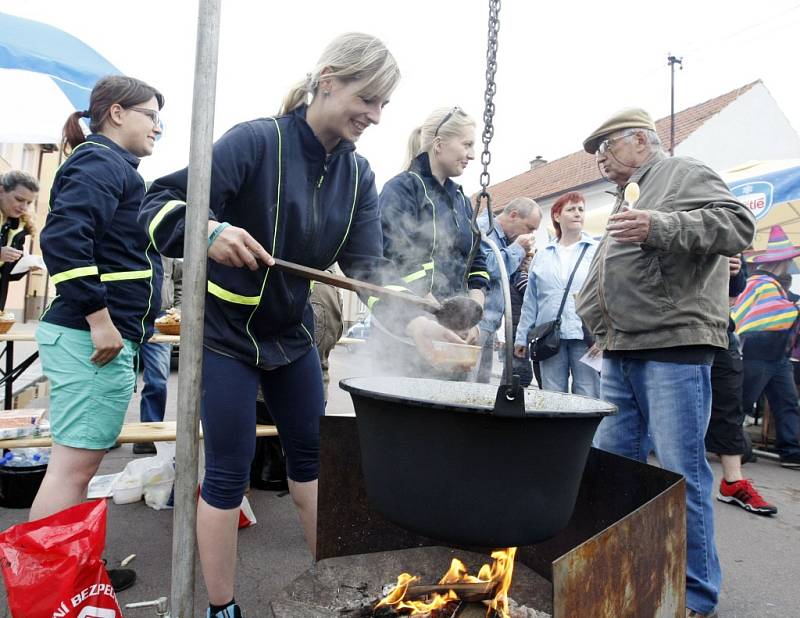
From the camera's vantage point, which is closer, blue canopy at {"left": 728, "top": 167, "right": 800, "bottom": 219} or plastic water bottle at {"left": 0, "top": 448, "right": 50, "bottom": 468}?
plastic water bottle at {"left": 0, "top": 448, "right": 50, "bottom": 468}

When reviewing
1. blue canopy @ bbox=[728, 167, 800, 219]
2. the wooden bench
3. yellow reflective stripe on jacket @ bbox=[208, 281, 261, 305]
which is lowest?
the wooden bench

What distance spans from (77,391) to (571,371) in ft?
10.7

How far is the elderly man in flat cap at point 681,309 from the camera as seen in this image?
1.98 meters

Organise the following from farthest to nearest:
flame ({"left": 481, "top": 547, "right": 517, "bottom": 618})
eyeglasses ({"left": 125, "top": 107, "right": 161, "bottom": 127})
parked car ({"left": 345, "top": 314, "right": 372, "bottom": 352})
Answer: parked car ({"left": 345, "top": 314, "right": 372, "bottom": 352})
eyeglasses ({"left": 125, "top": 107, "right": 161, "bottom": 127})
flame ({"left": 481, "top": 547, "right": 517, "bottom": 618})

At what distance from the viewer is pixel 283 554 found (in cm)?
274

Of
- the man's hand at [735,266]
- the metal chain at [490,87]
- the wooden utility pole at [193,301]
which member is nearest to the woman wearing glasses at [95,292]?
the wooden utility pole at [193,301]

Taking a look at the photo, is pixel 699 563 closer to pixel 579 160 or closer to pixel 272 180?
pixel 272 180

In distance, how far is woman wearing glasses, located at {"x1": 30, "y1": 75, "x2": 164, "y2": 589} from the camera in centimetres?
192

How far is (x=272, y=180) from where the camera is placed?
170 cm

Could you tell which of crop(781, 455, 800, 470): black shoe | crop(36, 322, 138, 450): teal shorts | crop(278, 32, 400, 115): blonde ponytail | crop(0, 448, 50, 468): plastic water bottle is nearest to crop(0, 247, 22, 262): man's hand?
crop(0, 448, 50, 468): plastic water bottle

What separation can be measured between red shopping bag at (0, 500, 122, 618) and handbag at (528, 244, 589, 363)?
3071 millimetres

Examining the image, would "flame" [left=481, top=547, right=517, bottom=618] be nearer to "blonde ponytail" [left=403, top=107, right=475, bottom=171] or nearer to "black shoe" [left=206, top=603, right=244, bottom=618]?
"black shoe" [left=206, top=603, right=244, bottom=618]

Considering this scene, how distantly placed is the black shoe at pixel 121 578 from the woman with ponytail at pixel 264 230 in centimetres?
79

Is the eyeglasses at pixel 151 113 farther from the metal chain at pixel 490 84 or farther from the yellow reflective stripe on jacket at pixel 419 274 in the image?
the metal chain at pixel 490 84
